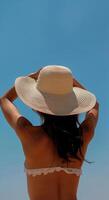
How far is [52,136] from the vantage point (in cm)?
→ 362

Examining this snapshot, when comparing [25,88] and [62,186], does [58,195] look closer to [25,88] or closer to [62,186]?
[62,186]

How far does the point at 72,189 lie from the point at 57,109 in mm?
711

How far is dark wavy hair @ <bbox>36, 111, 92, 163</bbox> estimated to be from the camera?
363cm

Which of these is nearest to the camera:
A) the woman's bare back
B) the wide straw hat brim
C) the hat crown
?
the woman's bare back

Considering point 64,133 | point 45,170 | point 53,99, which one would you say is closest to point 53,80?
point 53,99

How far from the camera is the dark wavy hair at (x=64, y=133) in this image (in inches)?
143

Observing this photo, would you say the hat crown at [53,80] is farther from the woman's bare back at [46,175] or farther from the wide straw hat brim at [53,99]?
the woman's bare back at [46,175]

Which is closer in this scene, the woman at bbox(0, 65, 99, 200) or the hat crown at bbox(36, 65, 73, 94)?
the woman at bbox(0, 65, 99, 200)

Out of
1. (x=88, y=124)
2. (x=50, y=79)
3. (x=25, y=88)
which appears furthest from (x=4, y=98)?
(x=88, y=124)

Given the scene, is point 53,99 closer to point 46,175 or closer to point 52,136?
point 52,136

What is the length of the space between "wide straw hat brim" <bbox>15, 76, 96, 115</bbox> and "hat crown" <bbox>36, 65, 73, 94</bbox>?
46 millimetres

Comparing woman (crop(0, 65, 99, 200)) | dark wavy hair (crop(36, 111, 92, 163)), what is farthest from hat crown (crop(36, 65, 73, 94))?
dark wavy hair (crop(36, 111, 92, 163))

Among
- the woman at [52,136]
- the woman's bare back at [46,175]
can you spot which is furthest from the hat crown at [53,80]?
the woman's bare back at [46,175]

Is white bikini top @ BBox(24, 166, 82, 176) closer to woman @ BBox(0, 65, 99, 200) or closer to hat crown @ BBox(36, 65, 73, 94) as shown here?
woman @ BBox(0, 65, 99, 200)
